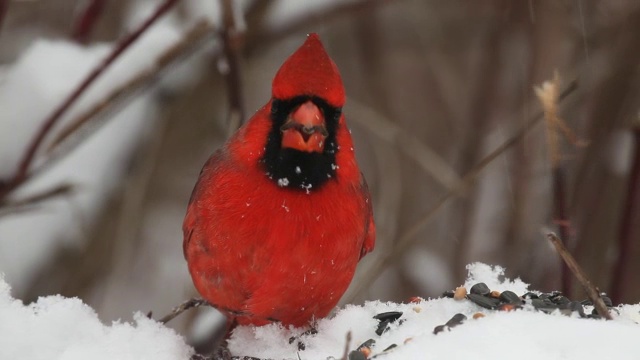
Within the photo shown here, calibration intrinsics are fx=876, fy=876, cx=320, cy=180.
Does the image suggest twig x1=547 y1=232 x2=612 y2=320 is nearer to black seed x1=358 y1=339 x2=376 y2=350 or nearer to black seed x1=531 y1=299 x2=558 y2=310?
black seed x1=531 y1=299 x2=558 y2=310

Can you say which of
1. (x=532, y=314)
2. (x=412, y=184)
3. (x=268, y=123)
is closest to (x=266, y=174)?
(x=268, y=123)

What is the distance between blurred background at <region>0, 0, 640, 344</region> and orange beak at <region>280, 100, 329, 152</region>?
2.54 ft

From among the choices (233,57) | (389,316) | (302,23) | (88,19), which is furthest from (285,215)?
(302,23)

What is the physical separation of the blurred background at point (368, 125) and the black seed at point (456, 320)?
92 cm

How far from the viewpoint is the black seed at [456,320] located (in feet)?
5.07

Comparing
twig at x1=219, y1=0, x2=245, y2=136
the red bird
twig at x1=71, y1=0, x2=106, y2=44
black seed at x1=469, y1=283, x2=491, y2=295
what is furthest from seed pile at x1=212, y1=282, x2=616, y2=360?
twig at x1=71, y1=0, x2=106, y2=44

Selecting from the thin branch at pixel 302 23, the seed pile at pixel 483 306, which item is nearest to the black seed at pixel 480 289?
the seed pile at pixel 483 306

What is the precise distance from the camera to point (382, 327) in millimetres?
1751

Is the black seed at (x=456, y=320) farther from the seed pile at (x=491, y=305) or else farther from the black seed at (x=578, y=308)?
the black seed at (x=578, y=308)

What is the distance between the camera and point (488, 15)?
384 centimetres

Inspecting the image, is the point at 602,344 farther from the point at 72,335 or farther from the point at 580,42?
the point at 580,42

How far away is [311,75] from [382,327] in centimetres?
53

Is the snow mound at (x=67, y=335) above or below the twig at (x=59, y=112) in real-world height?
below

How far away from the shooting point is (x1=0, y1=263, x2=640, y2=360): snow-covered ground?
1.41m
